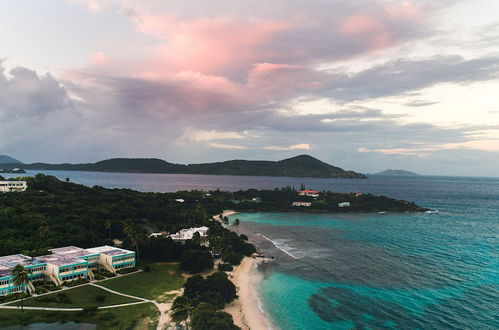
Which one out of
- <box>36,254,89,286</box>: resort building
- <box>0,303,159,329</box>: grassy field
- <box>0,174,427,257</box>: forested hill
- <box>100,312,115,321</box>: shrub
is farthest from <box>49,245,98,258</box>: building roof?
<box>100,312,115,321</box>: shrub

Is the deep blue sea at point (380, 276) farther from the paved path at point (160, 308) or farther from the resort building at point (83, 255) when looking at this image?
the resort building at point (83, 255)

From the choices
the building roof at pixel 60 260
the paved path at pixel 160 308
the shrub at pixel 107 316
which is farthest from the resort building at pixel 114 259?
the shrub at pixel 107 316

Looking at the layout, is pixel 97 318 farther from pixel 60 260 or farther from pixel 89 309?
pixel 60 260

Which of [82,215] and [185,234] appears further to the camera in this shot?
[82,215]

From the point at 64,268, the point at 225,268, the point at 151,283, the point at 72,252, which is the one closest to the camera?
the point at 64,268

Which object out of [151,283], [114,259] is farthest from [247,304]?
[114,259]

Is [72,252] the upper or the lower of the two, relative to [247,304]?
upper

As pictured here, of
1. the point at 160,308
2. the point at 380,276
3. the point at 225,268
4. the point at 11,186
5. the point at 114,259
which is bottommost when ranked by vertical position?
the point at 380,276

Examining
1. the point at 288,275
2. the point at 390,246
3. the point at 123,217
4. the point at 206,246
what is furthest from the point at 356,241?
the point at 123,217
